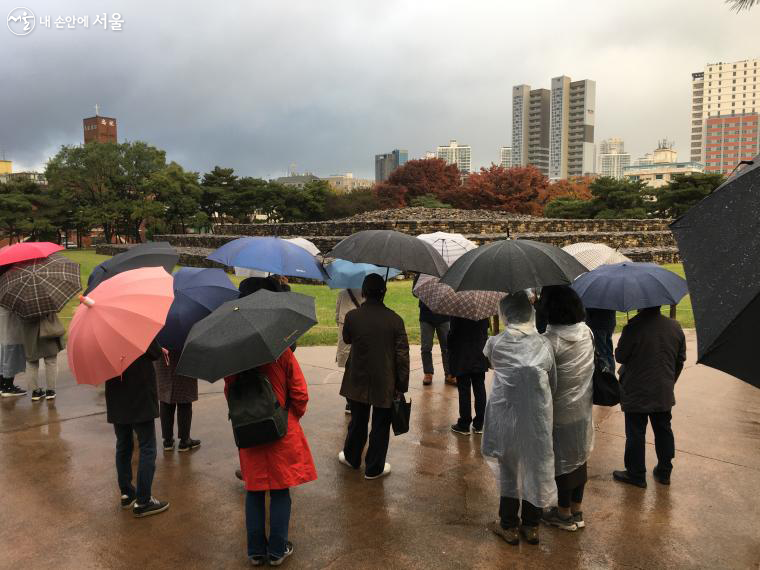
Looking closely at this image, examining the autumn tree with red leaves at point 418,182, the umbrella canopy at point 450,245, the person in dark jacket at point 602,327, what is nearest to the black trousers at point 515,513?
the umbrella canopy at point 450,245

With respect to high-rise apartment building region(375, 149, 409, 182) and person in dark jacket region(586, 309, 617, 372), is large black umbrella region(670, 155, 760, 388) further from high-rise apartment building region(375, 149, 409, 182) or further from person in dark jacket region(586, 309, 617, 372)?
high-rise apartment building region(375, 149, 409, 182)

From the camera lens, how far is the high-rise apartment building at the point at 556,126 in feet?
416

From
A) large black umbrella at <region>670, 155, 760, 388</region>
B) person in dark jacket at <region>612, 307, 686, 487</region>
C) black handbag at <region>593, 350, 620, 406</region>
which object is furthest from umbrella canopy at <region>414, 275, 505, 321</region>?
large black umbrella at <region>670, 155, 760, 388</region>

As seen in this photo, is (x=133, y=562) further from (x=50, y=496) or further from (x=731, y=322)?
(x=731, y=322)

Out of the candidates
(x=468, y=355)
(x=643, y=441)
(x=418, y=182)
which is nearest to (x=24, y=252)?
(x=468, y=355)

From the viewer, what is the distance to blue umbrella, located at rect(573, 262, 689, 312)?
3885mm

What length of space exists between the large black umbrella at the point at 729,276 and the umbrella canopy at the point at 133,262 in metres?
4.62

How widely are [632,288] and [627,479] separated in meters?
1.41

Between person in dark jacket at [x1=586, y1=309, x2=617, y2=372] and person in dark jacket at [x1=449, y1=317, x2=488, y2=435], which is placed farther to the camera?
person in dark jacket at [x1=586, y1=309, x2=617, y2=372]

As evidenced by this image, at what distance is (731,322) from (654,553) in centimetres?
240

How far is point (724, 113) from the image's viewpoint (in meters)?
136

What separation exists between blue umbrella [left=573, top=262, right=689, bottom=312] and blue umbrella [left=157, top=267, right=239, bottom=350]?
112 inches

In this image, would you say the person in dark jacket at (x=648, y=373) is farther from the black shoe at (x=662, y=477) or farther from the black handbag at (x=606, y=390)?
the black handbag at (x=606, y=390)

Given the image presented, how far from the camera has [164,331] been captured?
4.52m
